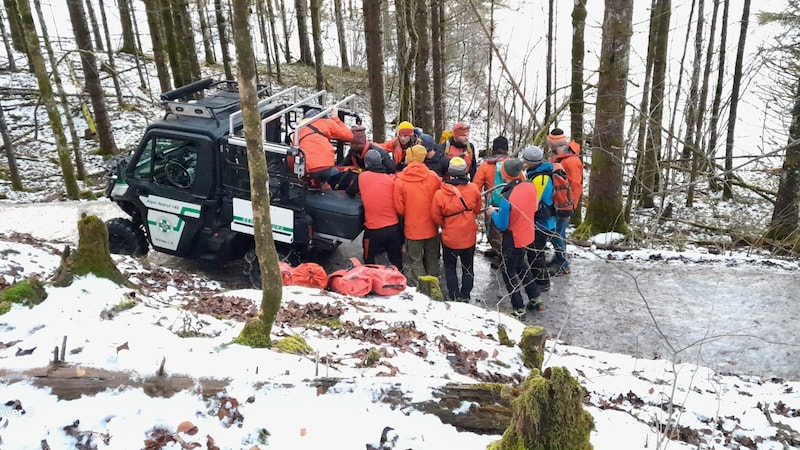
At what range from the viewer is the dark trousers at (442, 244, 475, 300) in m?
7.34

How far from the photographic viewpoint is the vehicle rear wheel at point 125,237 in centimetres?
779

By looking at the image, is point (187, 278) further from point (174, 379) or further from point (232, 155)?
point (174, 379)

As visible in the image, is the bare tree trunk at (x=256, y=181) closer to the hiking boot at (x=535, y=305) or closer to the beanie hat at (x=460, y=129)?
the hiking boot at (x=535, y=305)

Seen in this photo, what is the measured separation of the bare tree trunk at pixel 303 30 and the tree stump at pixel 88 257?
70.4ft

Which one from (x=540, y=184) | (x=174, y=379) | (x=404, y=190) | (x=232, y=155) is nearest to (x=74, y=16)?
(x=232, y=155)

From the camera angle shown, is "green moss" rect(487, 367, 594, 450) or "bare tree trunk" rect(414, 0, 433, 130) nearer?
"green moss" rect(487, 367, 594, 450)

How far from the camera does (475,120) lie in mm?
25578

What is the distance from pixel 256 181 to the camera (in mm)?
3658

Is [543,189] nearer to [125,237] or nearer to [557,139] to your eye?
[557,139]

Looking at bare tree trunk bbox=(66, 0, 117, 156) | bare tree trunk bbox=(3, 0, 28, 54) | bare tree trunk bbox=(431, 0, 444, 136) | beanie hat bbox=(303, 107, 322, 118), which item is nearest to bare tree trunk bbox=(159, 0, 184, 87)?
bare tree trunk bbox=(66, 0, 117, 156)

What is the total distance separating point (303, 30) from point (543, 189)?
22103 millimetres

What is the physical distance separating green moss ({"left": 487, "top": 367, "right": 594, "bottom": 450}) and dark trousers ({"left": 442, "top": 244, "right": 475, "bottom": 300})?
176 inches

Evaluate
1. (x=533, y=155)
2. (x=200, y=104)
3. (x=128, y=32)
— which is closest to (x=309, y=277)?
(x=200, y=104)

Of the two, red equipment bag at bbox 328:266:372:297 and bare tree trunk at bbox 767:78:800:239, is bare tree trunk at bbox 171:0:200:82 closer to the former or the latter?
red equipment bag at bbox 328:266:372:297
